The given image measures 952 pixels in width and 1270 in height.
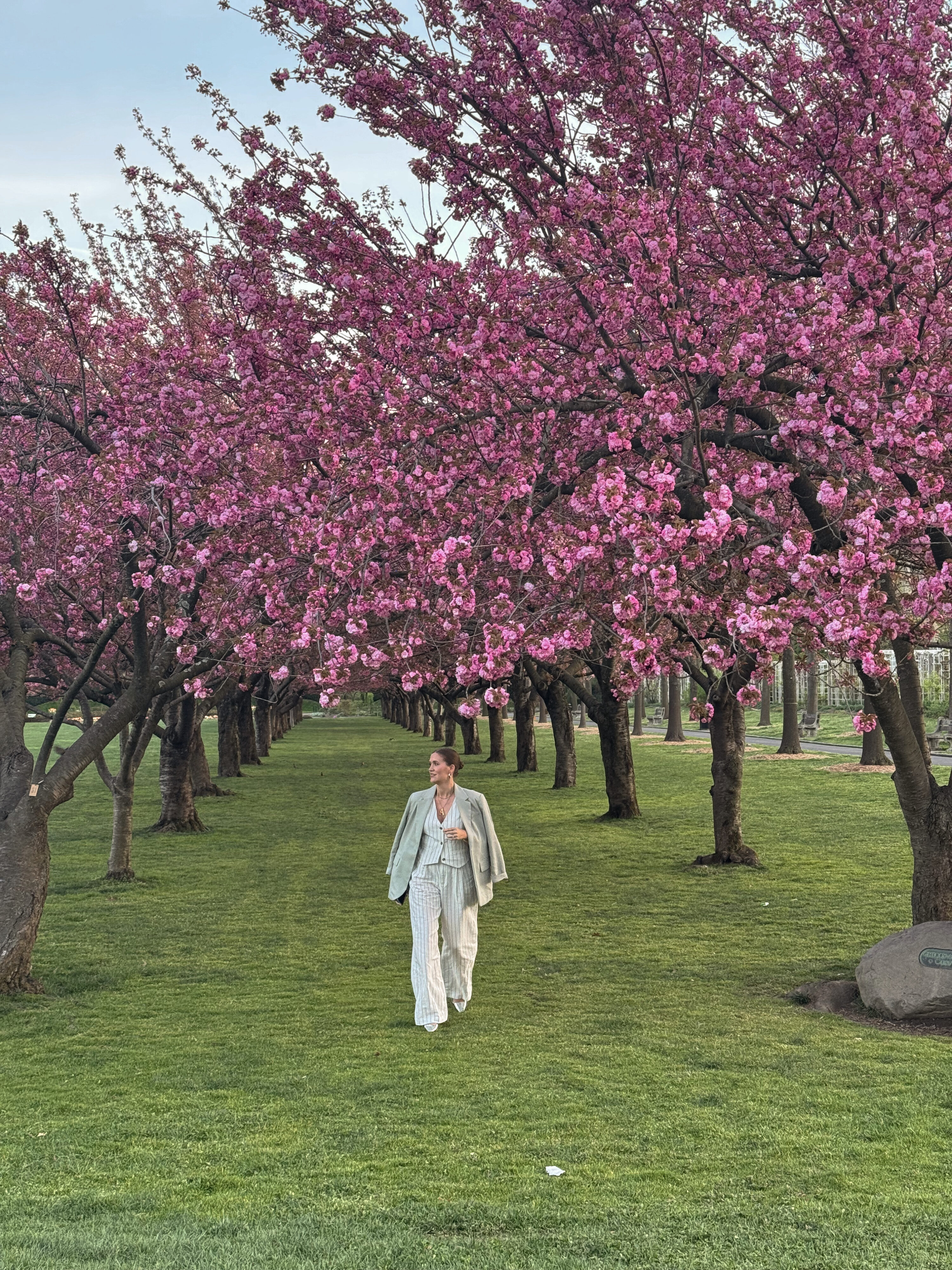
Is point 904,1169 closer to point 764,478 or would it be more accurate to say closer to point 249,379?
point 764,478

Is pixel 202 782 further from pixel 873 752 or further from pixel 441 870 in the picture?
pixel 441 870

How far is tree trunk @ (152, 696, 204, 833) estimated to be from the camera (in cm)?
2208

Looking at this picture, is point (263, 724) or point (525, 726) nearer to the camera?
point (525, 726)

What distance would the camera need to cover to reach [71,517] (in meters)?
11.2

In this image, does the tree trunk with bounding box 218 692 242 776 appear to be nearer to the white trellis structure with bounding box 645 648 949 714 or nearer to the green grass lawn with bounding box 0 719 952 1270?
the white trellis structure with bounding box 645 648 949 714

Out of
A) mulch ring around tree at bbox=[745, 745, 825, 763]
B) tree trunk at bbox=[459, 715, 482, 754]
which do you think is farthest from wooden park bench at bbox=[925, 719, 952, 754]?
tree trunk at bbox=[459, 715, 482, 754]

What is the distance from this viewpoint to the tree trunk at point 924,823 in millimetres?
9367

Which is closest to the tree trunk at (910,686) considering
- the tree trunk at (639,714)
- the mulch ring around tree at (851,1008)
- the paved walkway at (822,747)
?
the mulch ring around tree at (851,1008)

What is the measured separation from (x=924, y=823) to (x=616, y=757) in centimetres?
1308

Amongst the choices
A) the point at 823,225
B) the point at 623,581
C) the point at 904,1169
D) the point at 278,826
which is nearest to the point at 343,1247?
the point at 904,1169

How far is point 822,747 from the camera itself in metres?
41.7

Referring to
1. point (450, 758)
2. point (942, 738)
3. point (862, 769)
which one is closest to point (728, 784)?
point (450, 758)

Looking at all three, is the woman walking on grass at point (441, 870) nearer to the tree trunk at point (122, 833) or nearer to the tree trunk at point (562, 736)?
the tree trunk at point (122, 833)

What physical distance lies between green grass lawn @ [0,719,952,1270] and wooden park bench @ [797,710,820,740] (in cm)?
3181
